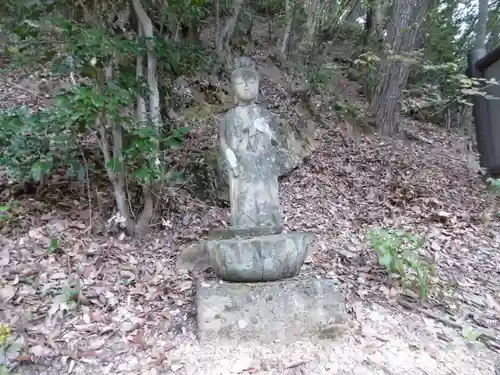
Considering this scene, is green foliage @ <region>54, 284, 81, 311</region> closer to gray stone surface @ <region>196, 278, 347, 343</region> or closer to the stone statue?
gray stone surface @ <region>196, 278, 347, 343</region>

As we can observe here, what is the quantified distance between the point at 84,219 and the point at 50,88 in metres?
3.65

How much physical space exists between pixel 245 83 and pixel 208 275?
1.78 m

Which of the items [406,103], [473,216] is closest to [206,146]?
[473,216]

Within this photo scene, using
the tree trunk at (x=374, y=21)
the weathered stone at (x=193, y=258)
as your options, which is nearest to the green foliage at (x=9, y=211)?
the weathered stone at (x=193, y=258)

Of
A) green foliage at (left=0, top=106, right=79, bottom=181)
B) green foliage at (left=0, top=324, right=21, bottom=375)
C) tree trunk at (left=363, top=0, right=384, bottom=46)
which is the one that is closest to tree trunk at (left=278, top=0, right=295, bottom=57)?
tree trunk at (left=363, top=0, right=384, bottom=46)

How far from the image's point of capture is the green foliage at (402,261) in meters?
3.58

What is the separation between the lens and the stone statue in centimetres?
341

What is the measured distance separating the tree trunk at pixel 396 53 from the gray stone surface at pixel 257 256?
14.6 feet

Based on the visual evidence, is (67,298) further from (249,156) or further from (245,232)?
(249,156)

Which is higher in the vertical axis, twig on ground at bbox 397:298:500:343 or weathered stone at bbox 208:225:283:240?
weathered stone at bbox 208:225:283:240

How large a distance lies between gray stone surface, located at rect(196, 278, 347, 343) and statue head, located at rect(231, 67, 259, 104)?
1.58 metres

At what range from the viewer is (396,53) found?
254 inches

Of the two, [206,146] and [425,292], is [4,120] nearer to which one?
[206,146]

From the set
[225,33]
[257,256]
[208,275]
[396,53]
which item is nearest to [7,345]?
[208,275]
